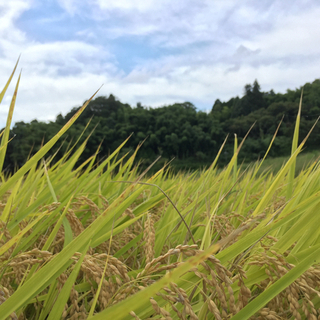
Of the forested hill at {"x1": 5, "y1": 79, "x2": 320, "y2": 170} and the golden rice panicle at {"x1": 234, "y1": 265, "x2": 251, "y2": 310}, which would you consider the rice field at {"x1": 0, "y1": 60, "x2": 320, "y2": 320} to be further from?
the forested hill at {"x1": 5, "y1": 79, "x2": 320, "y2": 170}

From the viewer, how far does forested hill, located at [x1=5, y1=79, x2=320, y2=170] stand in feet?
127

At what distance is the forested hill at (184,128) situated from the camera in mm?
38594

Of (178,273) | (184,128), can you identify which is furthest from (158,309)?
(184,128)

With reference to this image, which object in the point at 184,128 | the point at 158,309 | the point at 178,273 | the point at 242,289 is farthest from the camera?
the point at 184,128

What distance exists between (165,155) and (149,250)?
4284 centimetres

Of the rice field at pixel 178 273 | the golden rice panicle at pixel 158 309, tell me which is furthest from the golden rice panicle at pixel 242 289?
the golden rice panicle at pixel 158 309

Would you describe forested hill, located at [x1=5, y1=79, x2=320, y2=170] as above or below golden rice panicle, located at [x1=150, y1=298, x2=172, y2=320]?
above

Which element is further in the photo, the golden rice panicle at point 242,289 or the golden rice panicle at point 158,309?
the golden rice panicle at point 242,289

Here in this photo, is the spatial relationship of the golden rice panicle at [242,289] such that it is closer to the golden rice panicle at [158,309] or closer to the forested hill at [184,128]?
the golden rice panicle at [158,309]

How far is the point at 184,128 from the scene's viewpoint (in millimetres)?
44938

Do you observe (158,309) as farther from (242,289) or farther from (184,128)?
(184,128)

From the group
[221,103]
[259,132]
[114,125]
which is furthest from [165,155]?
[221,103]

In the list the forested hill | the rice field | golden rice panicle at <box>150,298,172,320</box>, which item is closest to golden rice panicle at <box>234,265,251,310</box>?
the rice field

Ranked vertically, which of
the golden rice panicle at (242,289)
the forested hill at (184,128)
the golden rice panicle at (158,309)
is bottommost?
the golden rice panicle at (242,289)
